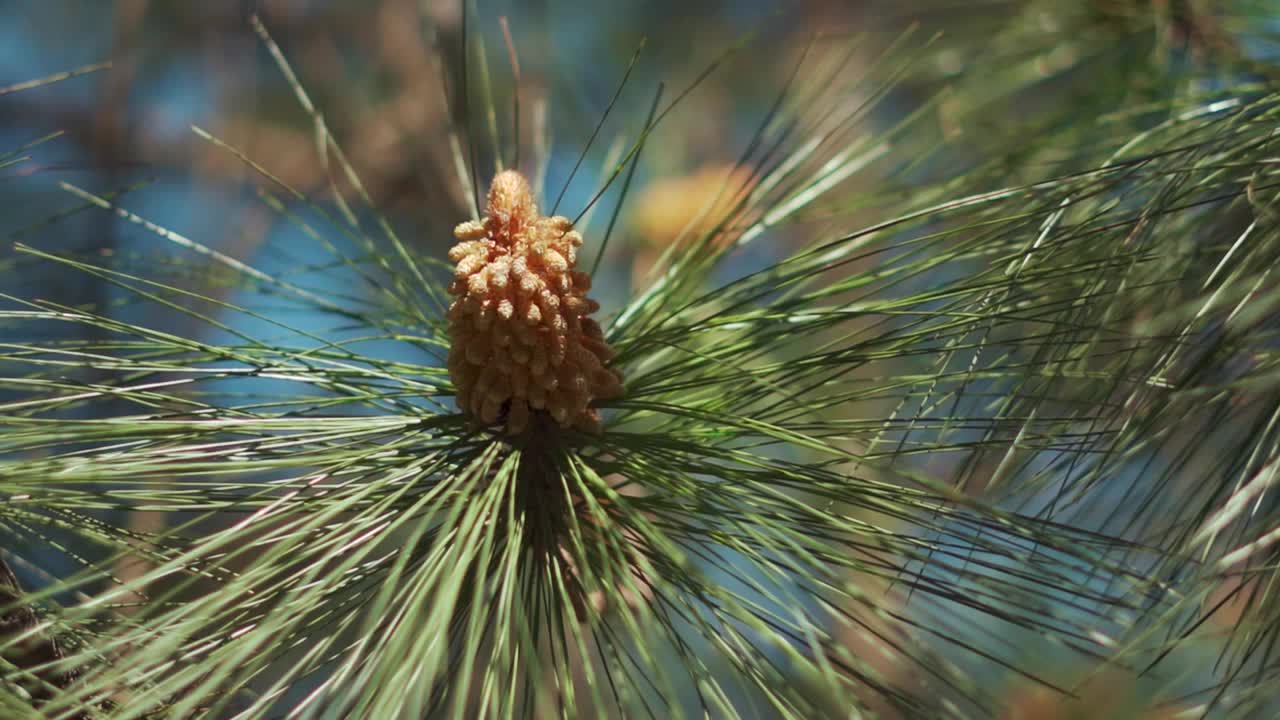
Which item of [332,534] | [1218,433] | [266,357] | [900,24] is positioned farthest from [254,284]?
[900,24]

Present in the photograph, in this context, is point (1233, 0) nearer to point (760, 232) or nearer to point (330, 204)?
point (760, 232)

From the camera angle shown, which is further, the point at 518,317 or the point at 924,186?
the point at 924,186

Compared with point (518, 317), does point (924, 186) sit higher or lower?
higher

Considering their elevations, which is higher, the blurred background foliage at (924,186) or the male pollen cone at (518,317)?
Answer: the blurred background foliage at (924,186)

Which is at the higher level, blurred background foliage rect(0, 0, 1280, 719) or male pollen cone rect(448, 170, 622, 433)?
blurred background foliage rect(0, 0, 1280, 719)
